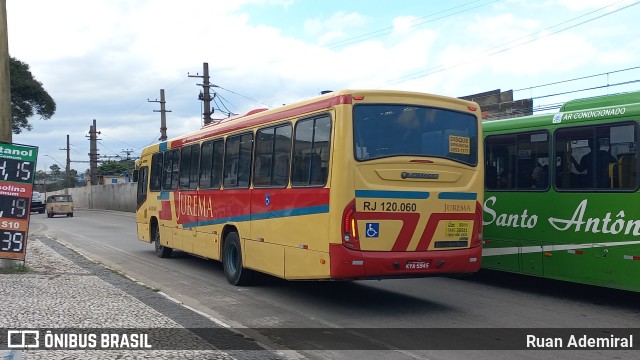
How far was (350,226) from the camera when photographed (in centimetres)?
827

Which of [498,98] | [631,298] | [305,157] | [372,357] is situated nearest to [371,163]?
[305,157]

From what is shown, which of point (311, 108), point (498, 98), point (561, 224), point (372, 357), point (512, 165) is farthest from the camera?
point (498, 98)

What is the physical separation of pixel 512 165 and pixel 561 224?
5.20 ft

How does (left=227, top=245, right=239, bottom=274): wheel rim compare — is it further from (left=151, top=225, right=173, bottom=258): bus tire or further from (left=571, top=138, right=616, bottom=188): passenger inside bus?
(left=571, top=138, right=616, bottom=188): passenger inside bus

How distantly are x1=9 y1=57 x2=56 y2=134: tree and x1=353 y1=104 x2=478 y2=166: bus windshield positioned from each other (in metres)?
39.6

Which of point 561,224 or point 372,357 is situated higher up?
point 561,224

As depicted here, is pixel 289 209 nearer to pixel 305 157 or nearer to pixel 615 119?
pixel 305 157

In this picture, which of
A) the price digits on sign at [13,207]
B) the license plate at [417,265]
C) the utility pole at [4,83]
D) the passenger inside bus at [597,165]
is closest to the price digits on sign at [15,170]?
the price digits on sign at [13,207]

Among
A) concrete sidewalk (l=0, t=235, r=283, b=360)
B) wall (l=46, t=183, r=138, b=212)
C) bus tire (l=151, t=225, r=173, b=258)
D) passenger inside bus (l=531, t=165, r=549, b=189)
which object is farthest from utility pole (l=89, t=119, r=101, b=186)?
passenger inside bus (l=531, t=165, r=549, b=189)

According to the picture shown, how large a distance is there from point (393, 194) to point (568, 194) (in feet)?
10.9

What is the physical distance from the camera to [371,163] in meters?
8.45

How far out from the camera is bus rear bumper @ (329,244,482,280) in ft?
27.0

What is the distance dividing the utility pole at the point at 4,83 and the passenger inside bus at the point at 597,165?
10.9 metres

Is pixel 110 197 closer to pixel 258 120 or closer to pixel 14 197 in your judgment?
pixel 14 197
